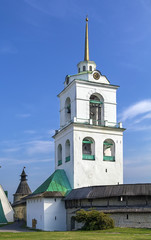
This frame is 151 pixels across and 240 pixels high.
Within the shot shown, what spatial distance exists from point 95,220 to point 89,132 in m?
11.5

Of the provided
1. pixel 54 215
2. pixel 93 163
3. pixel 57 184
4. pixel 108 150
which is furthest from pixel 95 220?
pixel 108 150

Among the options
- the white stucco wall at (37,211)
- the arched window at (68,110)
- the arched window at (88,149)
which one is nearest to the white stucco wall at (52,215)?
the white stucco wall at (37,211)

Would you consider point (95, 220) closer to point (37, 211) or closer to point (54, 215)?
point (54, 215)

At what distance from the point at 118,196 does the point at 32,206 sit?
1096 centimetres

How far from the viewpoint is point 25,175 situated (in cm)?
6562

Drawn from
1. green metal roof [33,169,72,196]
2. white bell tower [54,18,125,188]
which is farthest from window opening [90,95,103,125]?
green metal roof [33,169,72,196]

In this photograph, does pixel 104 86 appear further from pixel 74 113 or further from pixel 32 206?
pixel 32 206

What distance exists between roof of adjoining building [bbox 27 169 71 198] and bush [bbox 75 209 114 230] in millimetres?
6133

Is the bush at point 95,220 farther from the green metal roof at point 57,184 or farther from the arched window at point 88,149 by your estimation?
the arched window at point 88,149

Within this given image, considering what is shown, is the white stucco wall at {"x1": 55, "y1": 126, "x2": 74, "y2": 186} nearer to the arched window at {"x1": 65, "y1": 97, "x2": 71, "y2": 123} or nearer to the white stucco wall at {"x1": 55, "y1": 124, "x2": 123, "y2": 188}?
the white stucco wall at {"x1": 55, "y1": 124, "x2": 123, "y2": 188}

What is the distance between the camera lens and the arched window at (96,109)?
38719 millimetres

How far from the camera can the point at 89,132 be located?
36938 millimetres

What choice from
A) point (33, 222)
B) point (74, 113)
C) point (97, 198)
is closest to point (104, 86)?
point (74, 113)

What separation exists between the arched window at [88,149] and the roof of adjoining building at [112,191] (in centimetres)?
448
